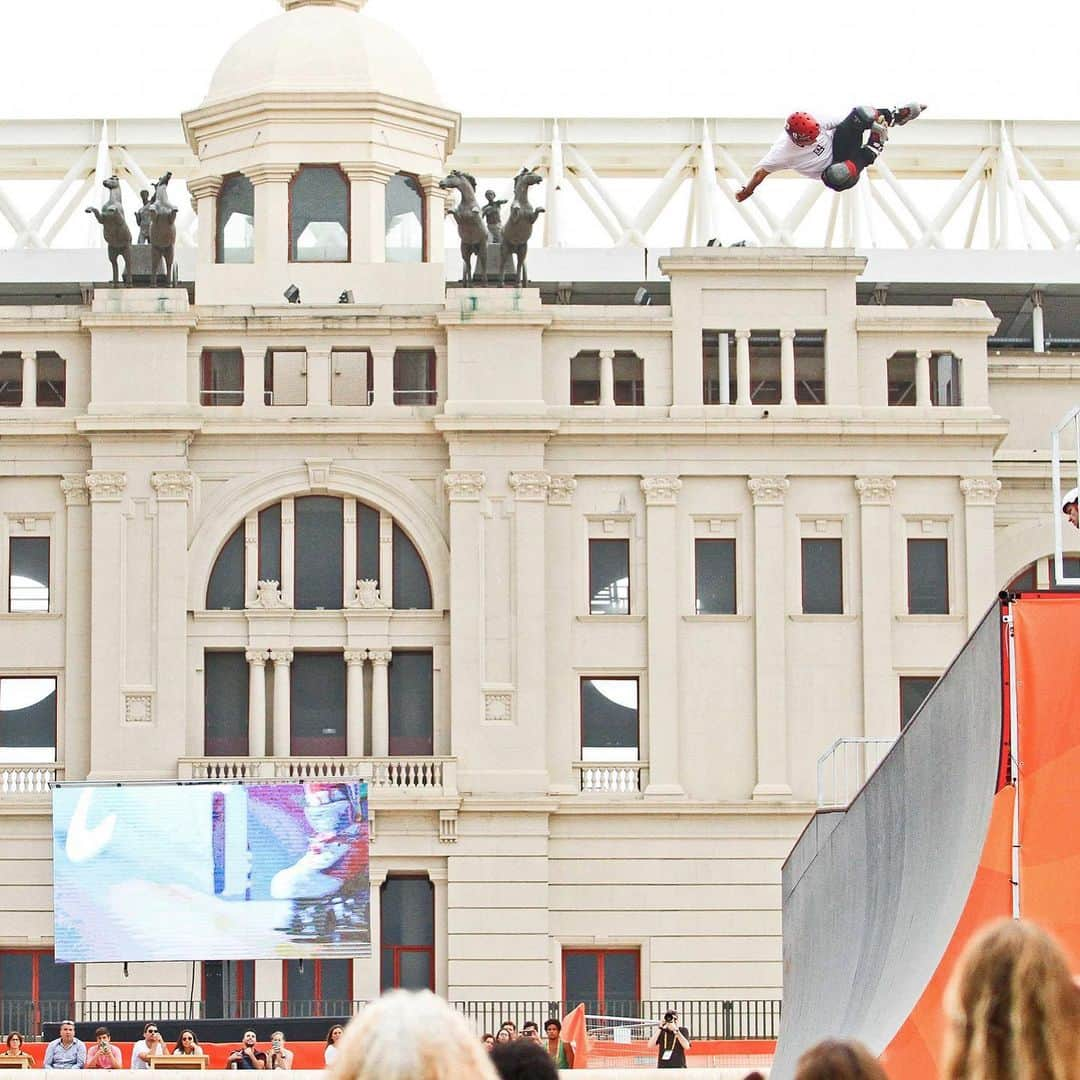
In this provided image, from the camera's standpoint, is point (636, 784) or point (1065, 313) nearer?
point (636, 784)

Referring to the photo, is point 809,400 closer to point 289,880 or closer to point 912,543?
point 912,543

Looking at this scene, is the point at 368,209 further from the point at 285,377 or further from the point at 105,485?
the point at 105,485

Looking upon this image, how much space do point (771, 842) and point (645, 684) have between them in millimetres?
4112

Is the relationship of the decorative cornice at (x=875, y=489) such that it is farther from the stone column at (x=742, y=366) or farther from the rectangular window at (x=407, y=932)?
the rectangular window at (x=407, y=932)

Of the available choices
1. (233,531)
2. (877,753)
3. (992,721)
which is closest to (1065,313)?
(877,753)

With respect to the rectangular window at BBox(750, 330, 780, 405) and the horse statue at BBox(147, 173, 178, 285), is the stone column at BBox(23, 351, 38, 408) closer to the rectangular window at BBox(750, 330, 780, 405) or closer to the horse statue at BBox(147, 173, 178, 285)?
the horse statue at BBox(147, 173, 178, 285)

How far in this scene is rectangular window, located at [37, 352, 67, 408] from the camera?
59312 mm

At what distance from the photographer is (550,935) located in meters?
55.7

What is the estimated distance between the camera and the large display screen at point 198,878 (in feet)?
177

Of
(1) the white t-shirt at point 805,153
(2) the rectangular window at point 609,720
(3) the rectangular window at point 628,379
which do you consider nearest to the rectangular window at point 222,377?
(3) the rectangular window at point 628,379

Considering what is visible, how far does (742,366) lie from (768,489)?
105 inches

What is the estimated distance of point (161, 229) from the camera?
5941 centimetres

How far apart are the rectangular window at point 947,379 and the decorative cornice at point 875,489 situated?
2.26 m

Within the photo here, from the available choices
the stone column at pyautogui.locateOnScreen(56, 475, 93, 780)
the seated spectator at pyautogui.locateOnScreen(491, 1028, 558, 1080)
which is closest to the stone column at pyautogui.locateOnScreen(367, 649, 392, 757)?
the stone column at pyautogui.locateOnScreen(56, 475, 93, 780)
